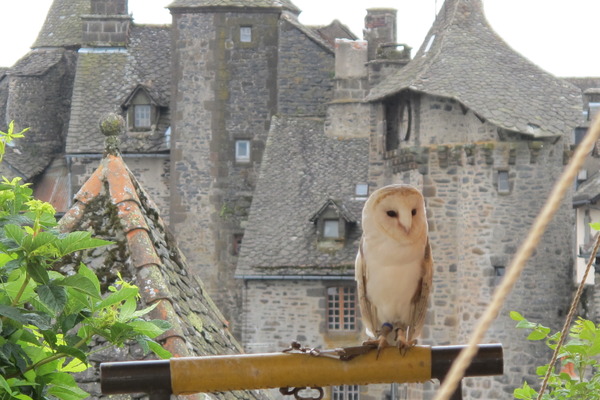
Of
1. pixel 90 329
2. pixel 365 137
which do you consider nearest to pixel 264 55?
pixel 365 137

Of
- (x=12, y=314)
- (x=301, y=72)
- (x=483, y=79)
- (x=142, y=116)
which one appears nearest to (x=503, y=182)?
(x=483, y=79)

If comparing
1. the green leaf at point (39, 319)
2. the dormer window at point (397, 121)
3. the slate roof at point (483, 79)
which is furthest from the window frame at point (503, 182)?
the green leaf at point (39, 319)

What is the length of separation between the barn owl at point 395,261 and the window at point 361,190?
34398 mm

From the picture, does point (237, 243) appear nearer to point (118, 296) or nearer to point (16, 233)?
point (118, 296)

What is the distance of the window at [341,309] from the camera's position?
40344 millimetres

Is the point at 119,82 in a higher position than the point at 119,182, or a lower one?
higher

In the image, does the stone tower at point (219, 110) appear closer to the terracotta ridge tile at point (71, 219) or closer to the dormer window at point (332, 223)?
the dormer window at point (332, 223)

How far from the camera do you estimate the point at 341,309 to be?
1593 inches

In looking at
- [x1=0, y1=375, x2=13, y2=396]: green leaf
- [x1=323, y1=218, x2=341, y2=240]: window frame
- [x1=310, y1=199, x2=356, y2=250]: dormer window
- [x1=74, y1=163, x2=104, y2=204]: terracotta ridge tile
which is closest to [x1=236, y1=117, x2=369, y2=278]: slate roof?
[x1=310, y1=199, x2=356, y2=250]: dormer window

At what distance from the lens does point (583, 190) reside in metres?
38.3

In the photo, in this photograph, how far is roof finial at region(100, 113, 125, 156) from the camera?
10.6m

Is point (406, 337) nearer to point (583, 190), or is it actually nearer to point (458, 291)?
point (458, 291)

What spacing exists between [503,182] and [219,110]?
13259 mm

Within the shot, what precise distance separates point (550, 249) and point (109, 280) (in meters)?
26.4
